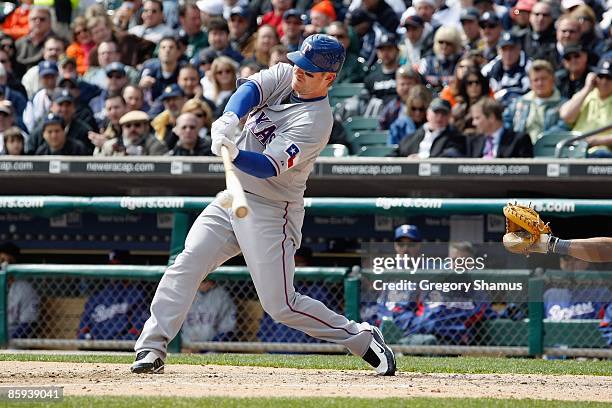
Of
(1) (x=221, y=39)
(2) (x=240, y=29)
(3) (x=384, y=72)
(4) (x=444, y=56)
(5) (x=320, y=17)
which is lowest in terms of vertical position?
(3) (x=384, y=72)

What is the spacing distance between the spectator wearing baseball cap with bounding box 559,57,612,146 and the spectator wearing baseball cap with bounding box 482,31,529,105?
2.35 ft

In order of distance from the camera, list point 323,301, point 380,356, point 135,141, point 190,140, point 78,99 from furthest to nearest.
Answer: point 78,99 → point 135,141 → point 190,140 → point 323,301 → point 380,356

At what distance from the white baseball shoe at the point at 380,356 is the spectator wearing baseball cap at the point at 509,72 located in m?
4.51

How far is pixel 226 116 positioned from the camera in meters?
5.41

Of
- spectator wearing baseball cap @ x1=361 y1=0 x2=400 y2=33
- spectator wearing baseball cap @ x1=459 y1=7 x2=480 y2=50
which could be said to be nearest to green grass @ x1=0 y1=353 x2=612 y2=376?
spectator wearing baseball cap @ x1=459 y1=7 x2=480 y2=50

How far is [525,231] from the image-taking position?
5.86 m

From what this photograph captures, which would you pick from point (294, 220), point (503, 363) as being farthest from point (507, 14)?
point (294, 220)

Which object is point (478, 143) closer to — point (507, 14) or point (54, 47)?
point (507, 14)

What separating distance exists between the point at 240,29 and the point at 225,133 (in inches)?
266

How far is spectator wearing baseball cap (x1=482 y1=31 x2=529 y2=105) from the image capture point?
33.5 feet

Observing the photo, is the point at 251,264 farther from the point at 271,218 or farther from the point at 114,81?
the point at 114,81

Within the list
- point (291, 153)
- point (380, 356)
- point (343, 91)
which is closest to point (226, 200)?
point (291, 153)

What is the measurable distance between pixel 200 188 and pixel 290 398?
4980 millimetres

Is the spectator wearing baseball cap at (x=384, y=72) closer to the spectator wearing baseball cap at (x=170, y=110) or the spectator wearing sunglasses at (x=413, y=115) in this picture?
the spectator wearing sunglasses at (x=413, y=115)
